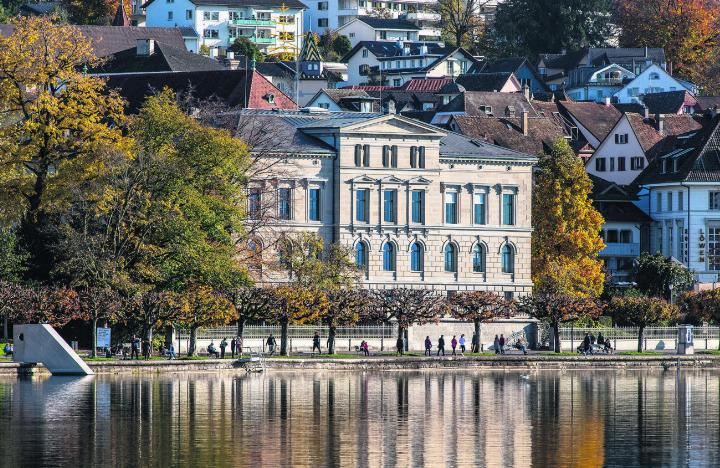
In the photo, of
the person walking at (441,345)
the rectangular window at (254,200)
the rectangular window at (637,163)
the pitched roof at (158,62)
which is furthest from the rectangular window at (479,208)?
the pitched roof at (158,62)

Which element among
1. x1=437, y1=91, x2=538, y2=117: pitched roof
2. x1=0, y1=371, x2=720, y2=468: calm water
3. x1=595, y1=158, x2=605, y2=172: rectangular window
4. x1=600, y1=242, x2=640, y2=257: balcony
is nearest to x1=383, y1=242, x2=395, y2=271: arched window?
x1=0, y1=371, x2=720, y2=468: calm water

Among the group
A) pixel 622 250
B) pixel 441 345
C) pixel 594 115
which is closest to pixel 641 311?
pixel 441 345

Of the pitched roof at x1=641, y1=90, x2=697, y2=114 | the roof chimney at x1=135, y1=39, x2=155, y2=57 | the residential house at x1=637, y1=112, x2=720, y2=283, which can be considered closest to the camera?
the residential house at x1=637, y1=112, x2=720, y2=283

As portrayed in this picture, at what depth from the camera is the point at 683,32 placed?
645 feet

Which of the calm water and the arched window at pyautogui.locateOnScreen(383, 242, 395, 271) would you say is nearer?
the calm water

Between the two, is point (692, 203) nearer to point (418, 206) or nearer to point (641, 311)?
point (418, 206)

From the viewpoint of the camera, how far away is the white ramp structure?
8825 cm

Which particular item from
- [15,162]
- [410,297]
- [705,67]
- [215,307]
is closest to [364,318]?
[410,297]

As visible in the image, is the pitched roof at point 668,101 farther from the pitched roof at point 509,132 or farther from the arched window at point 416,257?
the arched window at point 416,257

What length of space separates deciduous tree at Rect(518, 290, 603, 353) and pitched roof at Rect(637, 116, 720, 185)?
88.0ft

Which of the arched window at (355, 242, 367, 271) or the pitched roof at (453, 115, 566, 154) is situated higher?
the pitched roof at (453, 115, 566, 154)

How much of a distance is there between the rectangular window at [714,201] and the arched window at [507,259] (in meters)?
19.3

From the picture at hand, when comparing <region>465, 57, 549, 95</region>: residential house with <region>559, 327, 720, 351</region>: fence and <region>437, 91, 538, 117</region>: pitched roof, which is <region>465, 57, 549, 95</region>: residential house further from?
<region>559, 327, 720, 351</region>: fence

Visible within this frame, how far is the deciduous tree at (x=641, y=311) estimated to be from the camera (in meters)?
111
